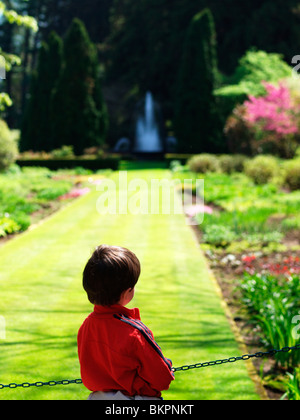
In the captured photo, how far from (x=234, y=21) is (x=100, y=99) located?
14.1m

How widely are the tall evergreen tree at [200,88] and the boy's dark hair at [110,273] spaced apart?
31.3 metres

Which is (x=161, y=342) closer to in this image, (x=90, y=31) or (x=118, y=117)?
(x=118, y=117)

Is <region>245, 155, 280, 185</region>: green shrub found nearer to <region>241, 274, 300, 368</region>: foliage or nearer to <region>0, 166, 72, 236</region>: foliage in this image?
<region>0, 166, 72, 236</region>: foliage

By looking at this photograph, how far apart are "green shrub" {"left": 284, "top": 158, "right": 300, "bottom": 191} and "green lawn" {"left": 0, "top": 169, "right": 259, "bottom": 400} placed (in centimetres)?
624

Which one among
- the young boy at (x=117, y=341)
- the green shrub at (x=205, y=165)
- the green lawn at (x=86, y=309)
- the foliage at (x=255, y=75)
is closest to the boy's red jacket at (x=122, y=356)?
the young boy at (x=117, y=341)

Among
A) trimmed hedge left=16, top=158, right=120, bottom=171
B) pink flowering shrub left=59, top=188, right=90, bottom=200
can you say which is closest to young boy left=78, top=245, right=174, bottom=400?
pink flowering shrub left=59, top=188, right=90, bottom=200

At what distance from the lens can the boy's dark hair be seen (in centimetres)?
201

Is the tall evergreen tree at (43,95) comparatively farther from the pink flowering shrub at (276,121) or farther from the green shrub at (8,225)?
the green shrub at (8,225)

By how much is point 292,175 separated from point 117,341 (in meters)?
A: 14.3

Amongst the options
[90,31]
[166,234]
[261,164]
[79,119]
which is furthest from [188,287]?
[90,31]

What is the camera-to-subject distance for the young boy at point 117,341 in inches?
79.8

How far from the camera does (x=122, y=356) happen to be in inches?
81.5

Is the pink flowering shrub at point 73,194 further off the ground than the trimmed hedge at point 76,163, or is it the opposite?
the trimmed hedge at point 76,163

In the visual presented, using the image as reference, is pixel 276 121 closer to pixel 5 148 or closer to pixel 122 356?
pixel 5 148
